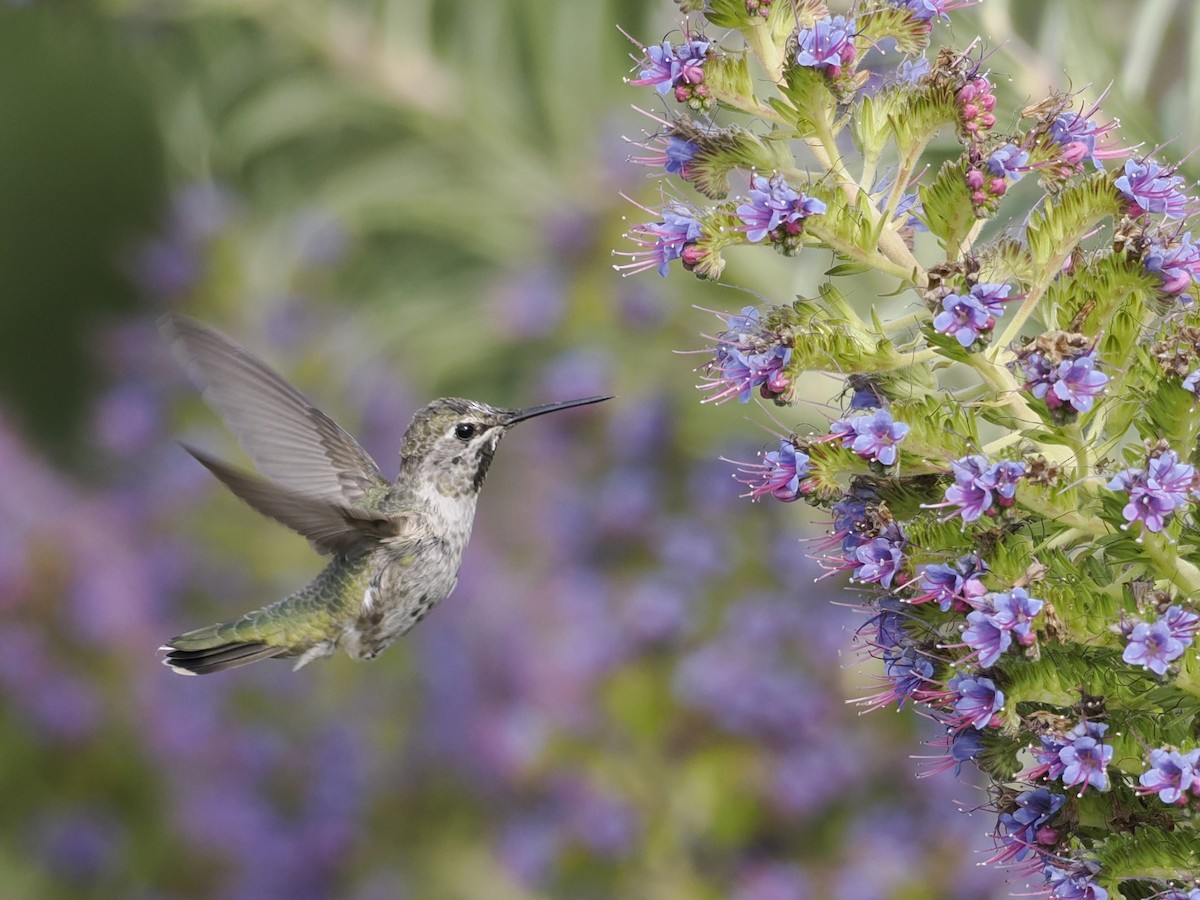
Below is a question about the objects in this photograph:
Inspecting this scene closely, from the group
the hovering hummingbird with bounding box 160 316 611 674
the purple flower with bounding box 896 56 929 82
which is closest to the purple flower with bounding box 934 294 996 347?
the purple flower with bounding box 896 56 929 82

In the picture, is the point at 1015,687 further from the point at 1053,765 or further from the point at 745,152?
the point at 745,152

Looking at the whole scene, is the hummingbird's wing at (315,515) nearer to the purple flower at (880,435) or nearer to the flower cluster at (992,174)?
the purple flower at (880,435)

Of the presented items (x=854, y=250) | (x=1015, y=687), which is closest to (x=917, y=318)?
(x=854, y=250)

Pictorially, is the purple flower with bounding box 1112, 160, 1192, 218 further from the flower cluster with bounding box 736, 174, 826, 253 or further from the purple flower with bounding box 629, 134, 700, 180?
the purple flower with bounding box 629, 134, 700, 180

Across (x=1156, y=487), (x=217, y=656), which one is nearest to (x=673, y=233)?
(x=1156, y=487)

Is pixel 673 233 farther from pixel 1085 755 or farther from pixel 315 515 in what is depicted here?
pixel 315 515

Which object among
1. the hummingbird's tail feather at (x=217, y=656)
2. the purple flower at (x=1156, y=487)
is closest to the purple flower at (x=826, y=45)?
the purple flower at (x=1156, y=487)

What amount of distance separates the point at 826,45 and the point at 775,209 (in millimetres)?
264

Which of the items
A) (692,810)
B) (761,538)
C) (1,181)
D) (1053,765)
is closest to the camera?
(1053,765)

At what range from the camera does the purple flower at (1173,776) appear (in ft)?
6.54

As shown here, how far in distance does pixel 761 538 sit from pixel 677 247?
2.59 metres

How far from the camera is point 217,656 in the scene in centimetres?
345

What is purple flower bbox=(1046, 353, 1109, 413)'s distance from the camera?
2.10 meters

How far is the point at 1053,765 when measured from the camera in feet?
6.91
